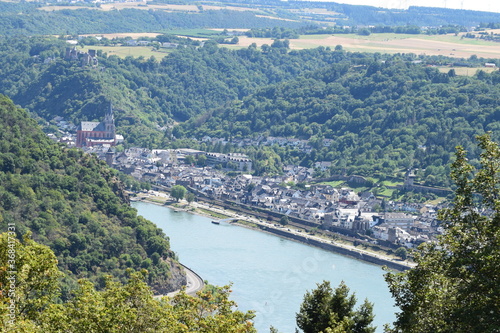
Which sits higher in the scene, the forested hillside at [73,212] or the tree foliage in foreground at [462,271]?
the tree foliage in foreground at [462,271]

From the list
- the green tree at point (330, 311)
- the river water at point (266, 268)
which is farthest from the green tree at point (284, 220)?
the green tree at point (330, 311)

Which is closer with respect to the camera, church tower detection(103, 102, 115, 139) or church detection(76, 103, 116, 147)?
church detection(76, 103, 116, 147)

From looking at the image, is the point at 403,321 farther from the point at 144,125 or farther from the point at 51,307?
the point at 144,125

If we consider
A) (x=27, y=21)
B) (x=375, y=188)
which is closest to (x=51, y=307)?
(x=375, y=188)

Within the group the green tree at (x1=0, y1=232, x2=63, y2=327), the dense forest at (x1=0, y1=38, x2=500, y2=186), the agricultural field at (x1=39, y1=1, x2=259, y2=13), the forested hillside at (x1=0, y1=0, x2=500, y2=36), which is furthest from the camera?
the agricultural field at (x1=39, y1=1, x2=259, y2=13)

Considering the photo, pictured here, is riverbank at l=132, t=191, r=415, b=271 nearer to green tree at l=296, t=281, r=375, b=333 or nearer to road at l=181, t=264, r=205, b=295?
road at l=181, t=264, r=205, b=295

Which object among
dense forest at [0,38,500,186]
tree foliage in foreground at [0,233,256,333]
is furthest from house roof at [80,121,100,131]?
tree foliage in foreground at [0,233,256,333]

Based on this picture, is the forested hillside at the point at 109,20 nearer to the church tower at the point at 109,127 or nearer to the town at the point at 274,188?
the church tower at the point at 109,127
